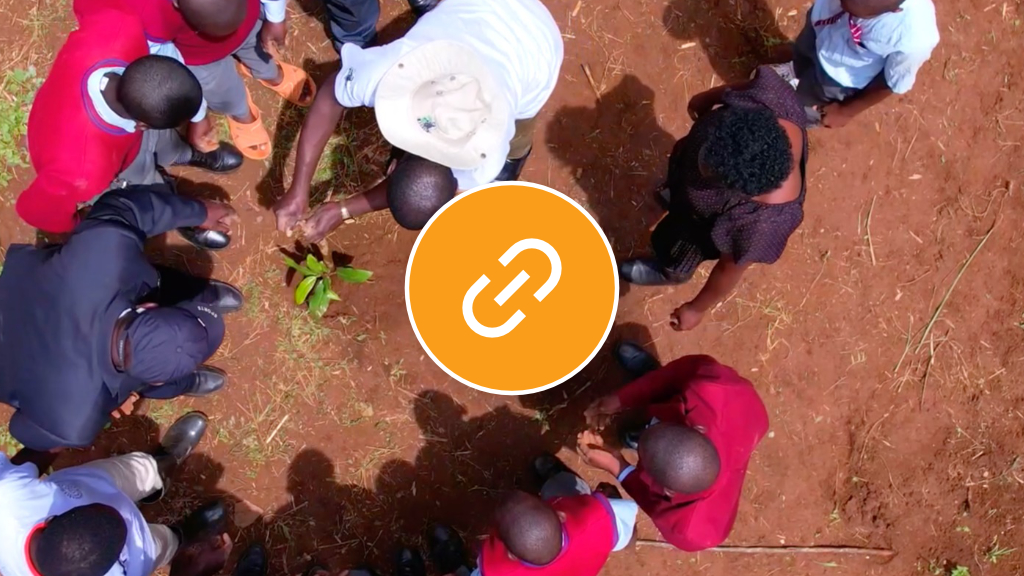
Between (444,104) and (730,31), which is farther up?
(444,104)

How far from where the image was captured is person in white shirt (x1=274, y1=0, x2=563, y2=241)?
2541 millimetres

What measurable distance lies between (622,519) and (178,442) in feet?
8.15

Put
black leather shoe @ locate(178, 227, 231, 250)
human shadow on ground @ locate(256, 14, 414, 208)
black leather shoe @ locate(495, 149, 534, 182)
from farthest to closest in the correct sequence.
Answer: human shadow on ground @ locate(256, 14, 414, 208) < black leather shoe @ locate(178, 227, 231, 250) < black leather shoe @ locate(495, 149, 534, 182)

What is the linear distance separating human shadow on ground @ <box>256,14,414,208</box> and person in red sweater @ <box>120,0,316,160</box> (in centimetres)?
10

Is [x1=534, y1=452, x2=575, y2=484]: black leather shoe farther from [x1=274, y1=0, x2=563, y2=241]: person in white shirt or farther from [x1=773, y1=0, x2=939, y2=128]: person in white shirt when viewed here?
[x1=773, y1=0, x2=939, y2=128]: person in white shirt

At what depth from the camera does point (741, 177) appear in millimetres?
2510

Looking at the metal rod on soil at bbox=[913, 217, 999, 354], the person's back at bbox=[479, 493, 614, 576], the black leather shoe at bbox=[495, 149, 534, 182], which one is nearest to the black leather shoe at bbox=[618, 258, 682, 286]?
the black leather shoe at bbox=[495, 149, 534, 182]

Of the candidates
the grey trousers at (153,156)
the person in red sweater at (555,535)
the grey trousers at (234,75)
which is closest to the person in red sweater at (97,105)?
the grey trousers at (153,156)

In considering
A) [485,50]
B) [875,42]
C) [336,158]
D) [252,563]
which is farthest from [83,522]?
[875,42]

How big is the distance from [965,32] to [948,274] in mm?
1507

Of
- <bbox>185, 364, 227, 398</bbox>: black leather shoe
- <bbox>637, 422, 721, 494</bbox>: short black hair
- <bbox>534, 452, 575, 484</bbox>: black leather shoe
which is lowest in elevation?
<bbox>534, 452, 575, 484</bbox>: black leather shoe

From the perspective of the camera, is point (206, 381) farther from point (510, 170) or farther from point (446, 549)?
point (510, 170)

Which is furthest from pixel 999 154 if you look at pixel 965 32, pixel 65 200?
pixel 65 200

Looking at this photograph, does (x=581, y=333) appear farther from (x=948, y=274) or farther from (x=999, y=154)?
(x=999, y=154)
